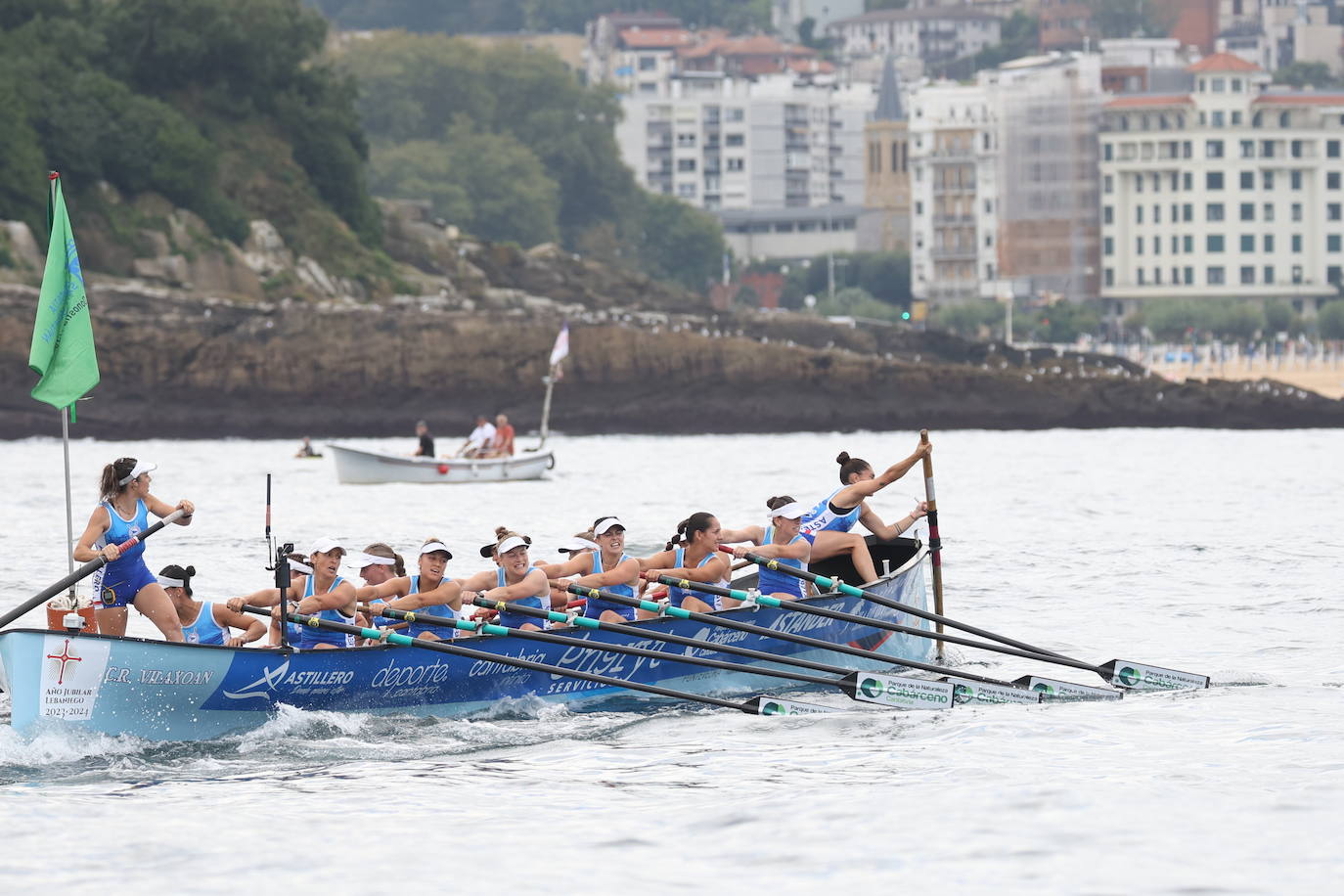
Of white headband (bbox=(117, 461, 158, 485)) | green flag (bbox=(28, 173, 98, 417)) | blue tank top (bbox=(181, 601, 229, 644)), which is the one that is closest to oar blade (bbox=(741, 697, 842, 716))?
blue tank top (bbox=(181, 601, 229, 644))

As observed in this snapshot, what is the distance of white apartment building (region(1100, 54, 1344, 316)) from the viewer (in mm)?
162750

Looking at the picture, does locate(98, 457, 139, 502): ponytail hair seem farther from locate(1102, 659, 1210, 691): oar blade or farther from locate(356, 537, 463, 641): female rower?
locate(1102, 659, 1210, 691): oar blade

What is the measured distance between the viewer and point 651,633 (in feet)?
60.1

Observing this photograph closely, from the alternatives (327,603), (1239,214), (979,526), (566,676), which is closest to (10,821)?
(327,603)

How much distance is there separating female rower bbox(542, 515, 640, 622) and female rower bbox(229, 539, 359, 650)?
2036 mm

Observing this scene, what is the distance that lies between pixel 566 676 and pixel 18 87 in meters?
61.0

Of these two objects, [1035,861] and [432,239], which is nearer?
[1035,861]

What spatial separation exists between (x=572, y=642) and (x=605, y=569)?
50.7 inches

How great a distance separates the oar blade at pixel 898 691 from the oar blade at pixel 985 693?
126 mm

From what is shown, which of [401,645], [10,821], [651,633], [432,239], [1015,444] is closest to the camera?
[10,821]

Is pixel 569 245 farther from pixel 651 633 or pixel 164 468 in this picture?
pixel 651 633

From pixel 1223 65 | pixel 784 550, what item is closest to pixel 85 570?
pixel 784 550

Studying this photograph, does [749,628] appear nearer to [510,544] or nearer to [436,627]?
[510,544]

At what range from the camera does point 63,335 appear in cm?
1892
